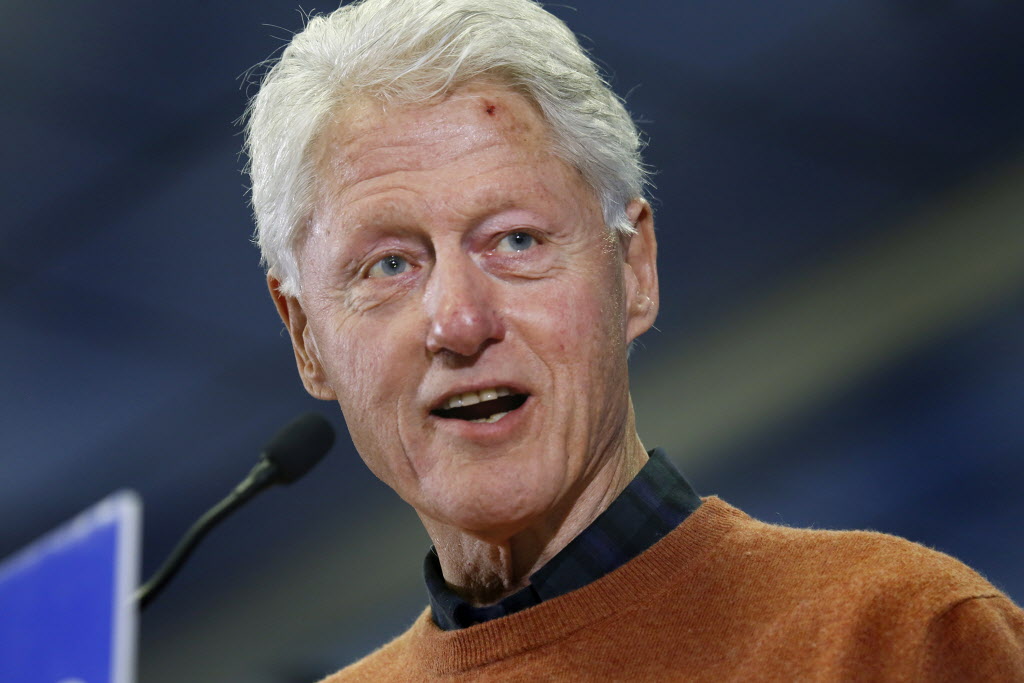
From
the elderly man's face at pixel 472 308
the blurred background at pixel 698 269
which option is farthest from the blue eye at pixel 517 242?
the blurred background at pixel 698 269

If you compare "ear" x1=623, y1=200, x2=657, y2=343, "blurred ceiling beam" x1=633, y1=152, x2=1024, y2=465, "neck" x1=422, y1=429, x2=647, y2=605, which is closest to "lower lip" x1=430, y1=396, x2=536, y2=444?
"neck" x1=422, y1=429, x2=647, y2=605

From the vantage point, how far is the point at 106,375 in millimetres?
4391

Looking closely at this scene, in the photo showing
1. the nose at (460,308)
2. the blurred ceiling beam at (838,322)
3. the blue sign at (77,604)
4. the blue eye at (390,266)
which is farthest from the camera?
the blurred ceiling beam at (838,322)

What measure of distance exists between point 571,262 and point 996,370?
3240 mm

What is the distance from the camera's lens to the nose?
1.35 metres

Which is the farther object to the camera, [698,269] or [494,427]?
[698,269]

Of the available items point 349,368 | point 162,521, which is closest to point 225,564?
point 162,521

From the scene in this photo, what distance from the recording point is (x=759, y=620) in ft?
4.29

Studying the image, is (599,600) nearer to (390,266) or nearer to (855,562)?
(855,562)

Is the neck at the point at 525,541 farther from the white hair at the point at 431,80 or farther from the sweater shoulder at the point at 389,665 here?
the white hair at the point at 431,80

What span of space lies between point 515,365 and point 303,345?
0.44 meters

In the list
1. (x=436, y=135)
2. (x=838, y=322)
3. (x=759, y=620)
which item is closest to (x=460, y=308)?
(x=436, y=135)

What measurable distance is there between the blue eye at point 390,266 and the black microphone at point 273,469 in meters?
0.53

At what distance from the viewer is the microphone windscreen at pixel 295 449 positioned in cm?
193
